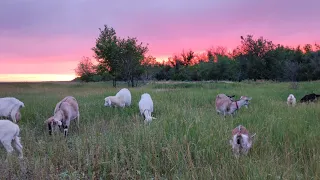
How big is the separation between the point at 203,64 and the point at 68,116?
58.0 metres

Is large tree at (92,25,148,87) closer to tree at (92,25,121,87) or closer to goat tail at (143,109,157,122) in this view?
tree at (92,25,121,87)

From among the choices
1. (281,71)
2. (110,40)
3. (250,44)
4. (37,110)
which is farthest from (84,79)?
(37,110)

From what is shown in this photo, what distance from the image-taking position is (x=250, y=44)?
56719 millimetres

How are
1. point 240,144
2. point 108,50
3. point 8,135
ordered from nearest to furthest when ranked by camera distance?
point 240,144 → point 8,135 → point 108,50

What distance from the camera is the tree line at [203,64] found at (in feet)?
136

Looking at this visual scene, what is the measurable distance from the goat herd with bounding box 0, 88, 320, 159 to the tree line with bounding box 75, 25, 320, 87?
26.4 m

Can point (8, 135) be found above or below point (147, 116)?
above

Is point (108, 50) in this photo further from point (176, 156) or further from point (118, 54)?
point (176, 156)

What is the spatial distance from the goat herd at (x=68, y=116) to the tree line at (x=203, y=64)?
26.4m

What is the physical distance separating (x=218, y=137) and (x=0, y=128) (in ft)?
16.1

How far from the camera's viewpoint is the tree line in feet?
136

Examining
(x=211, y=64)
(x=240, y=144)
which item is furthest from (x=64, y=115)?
(x=211, y=64)

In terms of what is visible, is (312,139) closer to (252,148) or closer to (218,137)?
(252,148)

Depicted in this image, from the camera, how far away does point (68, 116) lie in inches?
403
